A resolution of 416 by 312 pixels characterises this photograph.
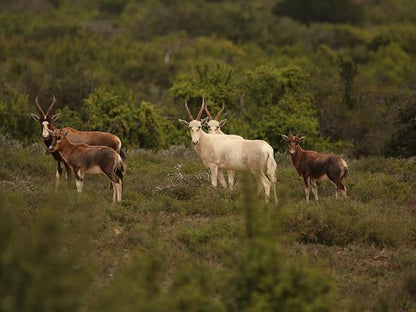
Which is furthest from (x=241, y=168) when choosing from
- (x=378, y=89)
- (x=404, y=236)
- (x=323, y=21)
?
(x=323, y=21)

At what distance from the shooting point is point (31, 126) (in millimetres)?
23641

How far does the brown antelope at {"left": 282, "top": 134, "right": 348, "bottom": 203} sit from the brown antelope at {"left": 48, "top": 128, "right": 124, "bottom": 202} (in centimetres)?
363

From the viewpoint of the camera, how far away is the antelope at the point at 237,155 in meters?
14.4

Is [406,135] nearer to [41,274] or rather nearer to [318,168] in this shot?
[318,168]

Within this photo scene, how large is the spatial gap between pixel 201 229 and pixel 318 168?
3585 mm

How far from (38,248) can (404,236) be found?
712 cm

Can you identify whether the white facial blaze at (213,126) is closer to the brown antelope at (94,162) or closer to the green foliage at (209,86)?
the brown antelope at (94,162)

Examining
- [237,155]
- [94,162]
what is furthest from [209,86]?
[94,162]

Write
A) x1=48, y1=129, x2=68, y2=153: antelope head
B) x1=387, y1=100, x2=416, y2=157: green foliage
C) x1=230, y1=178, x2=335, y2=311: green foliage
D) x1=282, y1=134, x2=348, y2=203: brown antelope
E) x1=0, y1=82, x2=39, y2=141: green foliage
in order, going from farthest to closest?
x1=0, y1=82, x2=39, y2=141: green foliage, x1=387, y1=100, x2=416, y2=157: green foliage, x1=48, y1=129, x2=68, y2=153: antelope head, x1=282, y1=134, x2=348, y2=203: brown antelope, x1=230, y1=178, x2=335, y2=311: green foliage

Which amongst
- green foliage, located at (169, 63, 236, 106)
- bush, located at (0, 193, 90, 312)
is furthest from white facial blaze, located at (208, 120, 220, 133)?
bush, located at (0, 193, 90, 312)

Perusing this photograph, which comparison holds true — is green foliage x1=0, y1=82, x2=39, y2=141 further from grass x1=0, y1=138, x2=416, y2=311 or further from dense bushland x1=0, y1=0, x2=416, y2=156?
grass x1=0, y1=138, x2=416, y2=311

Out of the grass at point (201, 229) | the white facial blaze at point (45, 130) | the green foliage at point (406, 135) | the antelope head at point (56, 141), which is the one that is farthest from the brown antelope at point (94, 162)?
the green foliage at point (406, 135)

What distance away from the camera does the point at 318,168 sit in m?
14.6

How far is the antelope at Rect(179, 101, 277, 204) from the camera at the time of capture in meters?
14.4
